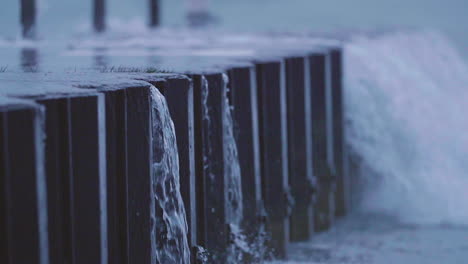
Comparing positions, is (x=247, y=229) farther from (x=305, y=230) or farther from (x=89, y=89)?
(x=89, y=89)

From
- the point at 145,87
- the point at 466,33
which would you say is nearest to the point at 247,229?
the point at 145,87

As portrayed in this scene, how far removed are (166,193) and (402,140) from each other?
6368mm

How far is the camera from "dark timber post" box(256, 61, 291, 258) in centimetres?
657

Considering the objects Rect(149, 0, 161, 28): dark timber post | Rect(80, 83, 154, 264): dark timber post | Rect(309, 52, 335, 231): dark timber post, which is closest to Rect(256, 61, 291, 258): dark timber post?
Rect(309, 52, 335, 231): dark timber post

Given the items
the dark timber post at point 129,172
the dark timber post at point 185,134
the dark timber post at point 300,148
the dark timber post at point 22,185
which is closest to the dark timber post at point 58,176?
the dark timber post at point 22,185

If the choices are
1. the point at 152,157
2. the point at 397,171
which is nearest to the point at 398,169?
the point at 397,171

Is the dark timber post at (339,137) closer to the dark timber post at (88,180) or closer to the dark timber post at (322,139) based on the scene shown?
the dark timber post at (322,139)

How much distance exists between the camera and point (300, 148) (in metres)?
7.45

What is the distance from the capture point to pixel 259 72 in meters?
6.57

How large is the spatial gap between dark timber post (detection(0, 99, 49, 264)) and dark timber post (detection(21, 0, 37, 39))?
8391 millimetres

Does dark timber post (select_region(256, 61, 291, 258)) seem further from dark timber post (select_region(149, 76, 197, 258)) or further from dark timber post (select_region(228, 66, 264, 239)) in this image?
dark timber post (select_region(149, 76, 197, 258))

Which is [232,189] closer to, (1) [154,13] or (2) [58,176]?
(2) [58,176]

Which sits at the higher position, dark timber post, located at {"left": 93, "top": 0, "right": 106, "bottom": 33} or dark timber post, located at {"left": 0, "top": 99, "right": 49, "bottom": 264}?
dark timber post, located at {"left": 93, "top": 0, "right": 106, "bottom": 33}

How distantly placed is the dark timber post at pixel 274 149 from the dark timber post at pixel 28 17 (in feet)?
18.6
